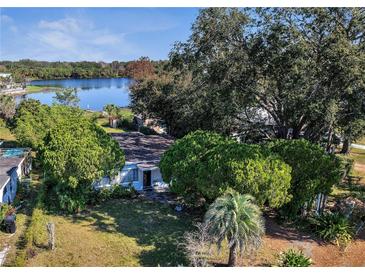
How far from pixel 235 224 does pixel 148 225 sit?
6156 mm

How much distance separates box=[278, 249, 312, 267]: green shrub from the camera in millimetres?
15033

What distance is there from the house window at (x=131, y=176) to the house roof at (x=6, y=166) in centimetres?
649

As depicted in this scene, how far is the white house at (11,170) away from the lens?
20.4m

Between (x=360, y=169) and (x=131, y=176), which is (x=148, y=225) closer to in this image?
(x=131, y=176)

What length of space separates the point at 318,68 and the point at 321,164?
648 cm

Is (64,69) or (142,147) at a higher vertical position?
(64,69)

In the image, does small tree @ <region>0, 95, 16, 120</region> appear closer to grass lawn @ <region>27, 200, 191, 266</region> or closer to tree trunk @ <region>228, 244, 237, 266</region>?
grass lawn @ <region>27, 200, 191, 266</region>

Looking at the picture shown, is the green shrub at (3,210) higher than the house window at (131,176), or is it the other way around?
the house window at (131,176)

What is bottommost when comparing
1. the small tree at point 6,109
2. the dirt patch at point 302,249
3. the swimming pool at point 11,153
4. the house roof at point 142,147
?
the dirt patch at point 302,249

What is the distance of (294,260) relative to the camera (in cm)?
1509

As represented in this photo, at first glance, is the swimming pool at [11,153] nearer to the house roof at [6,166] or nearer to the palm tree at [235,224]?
the house roof at [6,166]

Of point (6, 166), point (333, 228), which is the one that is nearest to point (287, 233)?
point (333, 228)

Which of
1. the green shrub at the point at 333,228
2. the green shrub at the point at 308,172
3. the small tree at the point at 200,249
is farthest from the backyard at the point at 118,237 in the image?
the green shrub at the point at 333,228
